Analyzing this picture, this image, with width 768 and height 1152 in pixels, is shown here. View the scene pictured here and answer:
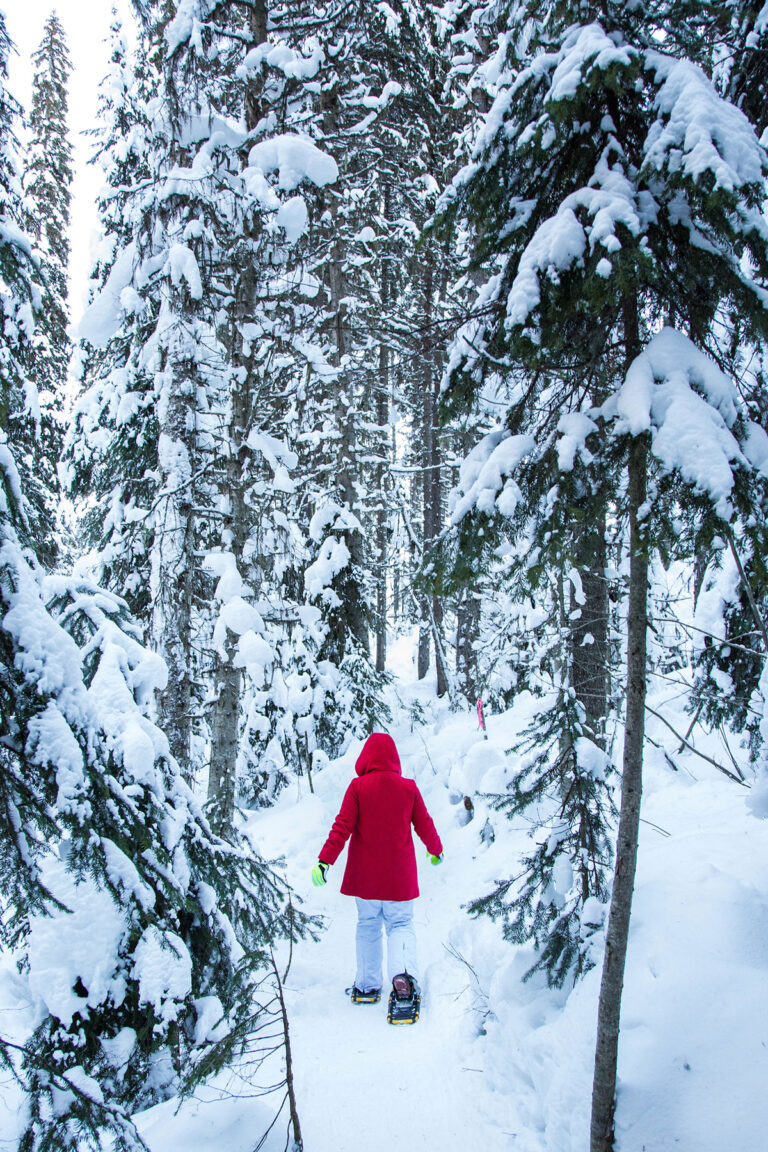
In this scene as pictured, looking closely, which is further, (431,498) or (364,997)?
(431,498)

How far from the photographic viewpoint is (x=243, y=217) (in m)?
6.09

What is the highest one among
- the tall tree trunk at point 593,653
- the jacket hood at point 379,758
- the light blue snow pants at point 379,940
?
the tall tree trunk at point 593,653

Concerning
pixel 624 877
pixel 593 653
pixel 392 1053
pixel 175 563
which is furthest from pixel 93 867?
pixel 593 653

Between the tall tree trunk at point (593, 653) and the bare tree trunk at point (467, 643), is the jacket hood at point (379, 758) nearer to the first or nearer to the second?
the tall tree trunk at point (593, 653)

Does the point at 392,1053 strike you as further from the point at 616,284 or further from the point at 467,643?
the point at 467,643

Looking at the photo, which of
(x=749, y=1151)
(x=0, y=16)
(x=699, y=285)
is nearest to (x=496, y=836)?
(x=749, y=1151)

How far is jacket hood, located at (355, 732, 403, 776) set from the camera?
561cm

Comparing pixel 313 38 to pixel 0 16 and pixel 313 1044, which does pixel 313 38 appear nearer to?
pixel 0 16

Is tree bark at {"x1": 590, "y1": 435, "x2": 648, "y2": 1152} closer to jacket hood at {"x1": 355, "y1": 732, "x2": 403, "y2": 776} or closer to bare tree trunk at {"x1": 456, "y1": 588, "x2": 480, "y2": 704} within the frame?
jacket hood at {"x1": 355, "y1": 732, "x2": 403, "y2": 776}

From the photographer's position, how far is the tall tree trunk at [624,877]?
2990mm

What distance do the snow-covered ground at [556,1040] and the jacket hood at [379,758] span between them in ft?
5.60

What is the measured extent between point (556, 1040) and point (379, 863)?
75.0 inches

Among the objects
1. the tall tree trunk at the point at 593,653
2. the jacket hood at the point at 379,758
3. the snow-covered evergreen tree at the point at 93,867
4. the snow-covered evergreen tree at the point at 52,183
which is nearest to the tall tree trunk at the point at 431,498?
the tall tree trunk at the point at 593,653

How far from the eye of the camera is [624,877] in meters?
3.02
